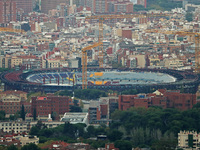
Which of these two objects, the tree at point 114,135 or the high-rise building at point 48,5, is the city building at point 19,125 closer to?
the tree at point 114,135

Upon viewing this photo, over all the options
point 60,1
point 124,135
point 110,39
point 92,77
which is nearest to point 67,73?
point 92,77

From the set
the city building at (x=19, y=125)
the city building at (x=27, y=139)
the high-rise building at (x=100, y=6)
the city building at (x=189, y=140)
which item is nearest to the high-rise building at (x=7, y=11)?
the high-rise building at (x=100, y=6)

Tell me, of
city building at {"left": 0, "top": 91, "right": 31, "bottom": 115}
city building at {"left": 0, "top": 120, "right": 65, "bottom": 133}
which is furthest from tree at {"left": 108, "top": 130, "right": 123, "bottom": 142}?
city building at {"left": 0, "top": 91, "right": 31, "bottom": 115}

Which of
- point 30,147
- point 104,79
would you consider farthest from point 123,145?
point 104,79

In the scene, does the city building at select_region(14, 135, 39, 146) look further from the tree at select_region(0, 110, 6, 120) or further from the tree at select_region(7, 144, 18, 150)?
the tree at select_region(0, 110, 6, 120)

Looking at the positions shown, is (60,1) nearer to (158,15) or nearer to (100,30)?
(158,15)
